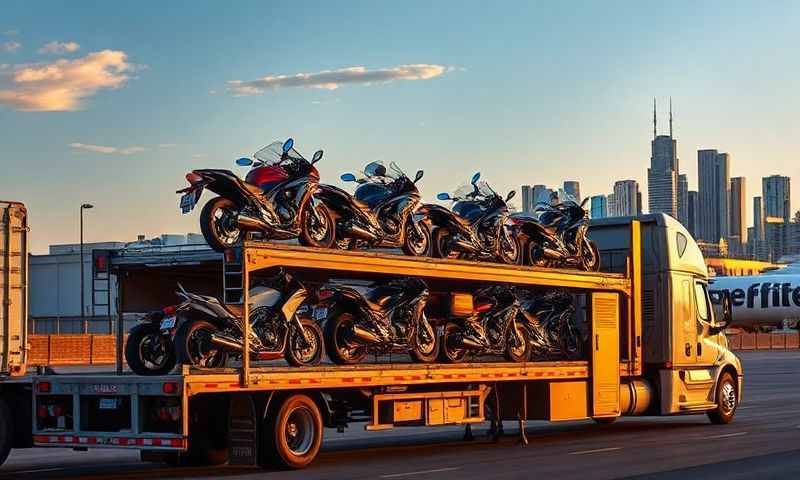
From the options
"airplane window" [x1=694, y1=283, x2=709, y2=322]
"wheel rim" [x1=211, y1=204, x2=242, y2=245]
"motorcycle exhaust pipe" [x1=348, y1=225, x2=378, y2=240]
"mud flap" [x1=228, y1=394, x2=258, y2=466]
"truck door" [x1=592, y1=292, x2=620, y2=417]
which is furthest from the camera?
"airplane window" [x1=694, y1=283, x2=709, y2=322]

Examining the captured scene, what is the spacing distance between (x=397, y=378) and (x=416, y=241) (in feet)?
6.84

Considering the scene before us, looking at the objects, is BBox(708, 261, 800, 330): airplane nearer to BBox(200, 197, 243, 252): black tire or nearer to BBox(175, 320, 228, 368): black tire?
BBox(200, 197, 243, 252): black tire

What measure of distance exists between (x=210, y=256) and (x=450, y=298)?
4.60m

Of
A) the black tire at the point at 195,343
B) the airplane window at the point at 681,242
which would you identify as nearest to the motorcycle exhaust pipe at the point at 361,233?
the black tire at the point at 195,343

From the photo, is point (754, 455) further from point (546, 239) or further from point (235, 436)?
point (235, 436)

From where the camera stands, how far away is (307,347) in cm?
1530

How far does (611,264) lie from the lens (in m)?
21.2

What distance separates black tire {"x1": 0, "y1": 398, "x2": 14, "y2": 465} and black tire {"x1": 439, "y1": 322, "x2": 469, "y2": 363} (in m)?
5.86

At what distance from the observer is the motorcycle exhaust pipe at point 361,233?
16.1m

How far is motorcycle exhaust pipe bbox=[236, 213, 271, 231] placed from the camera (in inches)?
569

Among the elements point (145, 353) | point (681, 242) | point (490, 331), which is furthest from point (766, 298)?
point (145, 353)

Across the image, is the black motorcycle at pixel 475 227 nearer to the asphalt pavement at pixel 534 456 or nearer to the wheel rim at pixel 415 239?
the wheel rim at pixel 415 239

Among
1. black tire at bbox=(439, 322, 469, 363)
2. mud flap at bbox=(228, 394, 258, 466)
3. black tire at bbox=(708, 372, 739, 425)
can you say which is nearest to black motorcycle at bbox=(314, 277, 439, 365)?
black tire at bbox=(439, 322, 469, 363)

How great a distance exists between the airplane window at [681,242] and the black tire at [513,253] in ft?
11.2
